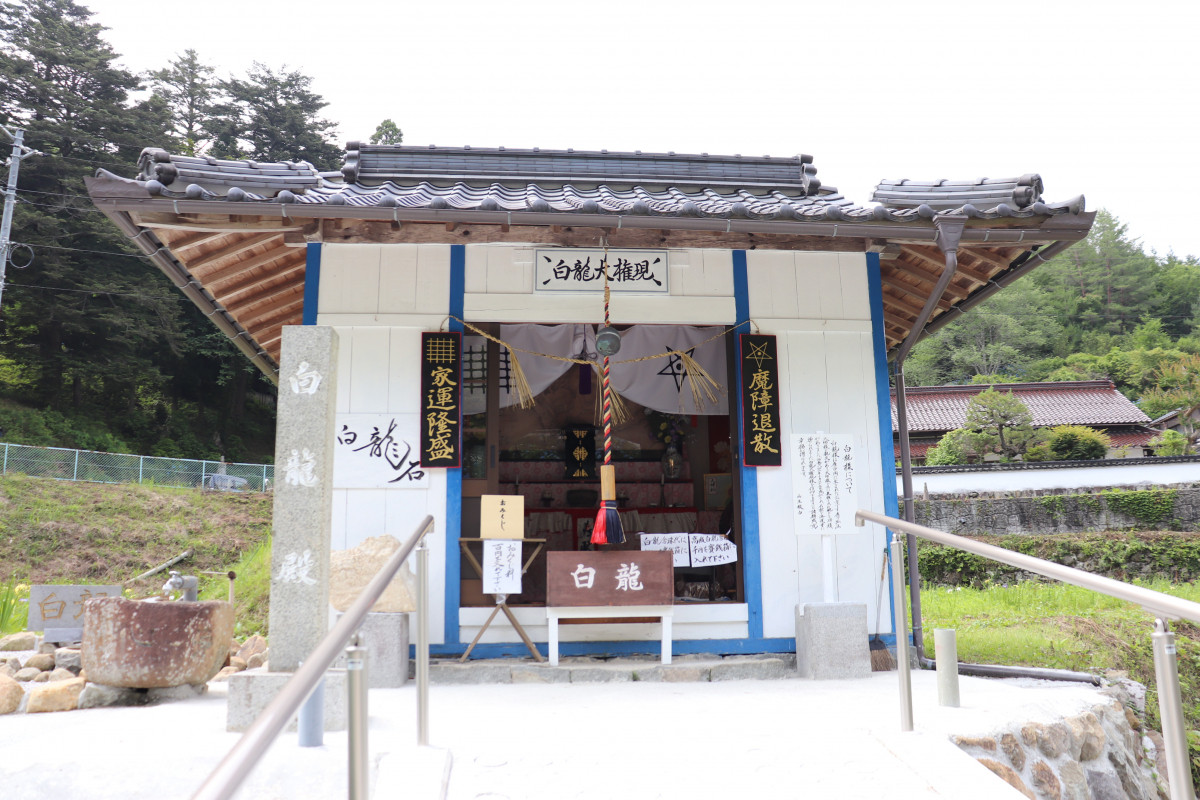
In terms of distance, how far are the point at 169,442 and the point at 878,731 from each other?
28.5m

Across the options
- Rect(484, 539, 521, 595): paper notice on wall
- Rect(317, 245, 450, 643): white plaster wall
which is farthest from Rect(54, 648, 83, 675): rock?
Rect(484, 539, 521, 595): paper notice on wall

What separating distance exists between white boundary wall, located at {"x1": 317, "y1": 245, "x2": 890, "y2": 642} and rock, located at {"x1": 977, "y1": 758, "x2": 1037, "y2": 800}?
89.3 inches

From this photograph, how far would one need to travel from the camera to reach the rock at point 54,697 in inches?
189

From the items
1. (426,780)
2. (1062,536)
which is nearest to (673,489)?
(426,780)

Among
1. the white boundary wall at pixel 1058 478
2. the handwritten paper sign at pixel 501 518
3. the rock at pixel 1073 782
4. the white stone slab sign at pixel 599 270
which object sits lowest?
the rock at pixel 1073 782

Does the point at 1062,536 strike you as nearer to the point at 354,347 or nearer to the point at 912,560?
the point at 912,560

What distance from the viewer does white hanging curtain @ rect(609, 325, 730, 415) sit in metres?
8.54

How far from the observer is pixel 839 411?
21.4 ft

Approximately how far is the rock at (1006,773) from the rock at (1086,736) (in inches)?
31.2

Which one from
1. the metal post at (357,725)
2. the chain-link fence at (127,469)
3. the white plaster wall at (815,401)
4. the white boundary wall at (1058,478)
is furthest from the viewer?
the chain-link fence at (127,469)

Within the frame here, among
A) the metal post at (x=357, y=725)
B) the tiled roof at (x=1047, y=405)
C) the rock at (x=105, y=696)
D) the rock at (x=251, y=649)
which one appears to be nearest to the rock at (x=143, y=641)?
the rock at (x=105, y=696)

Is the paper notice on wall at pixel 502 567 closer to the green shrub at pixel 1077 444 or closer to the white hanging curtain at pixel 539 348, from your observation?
the white hanging curtain at pixel 539 348

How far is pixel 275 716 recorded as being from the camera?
69.0 inches

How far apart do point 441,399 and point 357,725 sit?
4065mm
